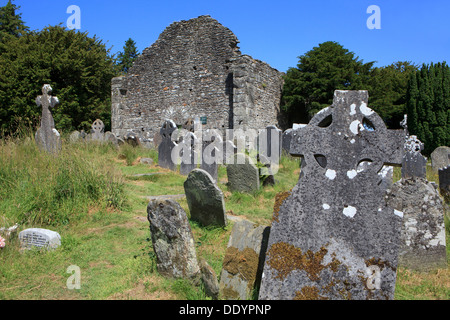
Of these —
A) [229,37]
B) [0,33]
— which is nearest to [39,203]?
[229,37]

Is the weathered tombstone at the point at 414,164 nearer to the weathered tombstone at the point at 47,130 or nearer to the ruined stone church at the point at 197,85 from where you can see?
the ruined stone church at the point at 197,85

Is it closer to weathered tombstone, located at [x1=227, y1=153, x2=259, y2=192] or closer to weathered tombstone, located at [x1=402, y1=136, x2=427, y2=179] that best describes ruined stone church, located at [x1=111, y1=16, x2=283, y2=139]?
weathered tombstone, located at [x1=227, y1=153, x2=259, y2=192]

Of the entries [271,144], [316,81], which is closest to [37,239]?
[271,144]

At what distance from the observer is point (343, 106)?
106 inches

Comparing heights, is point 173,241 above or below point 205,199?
below

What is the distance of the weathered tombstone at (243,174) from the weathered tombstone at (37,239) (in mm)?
4103

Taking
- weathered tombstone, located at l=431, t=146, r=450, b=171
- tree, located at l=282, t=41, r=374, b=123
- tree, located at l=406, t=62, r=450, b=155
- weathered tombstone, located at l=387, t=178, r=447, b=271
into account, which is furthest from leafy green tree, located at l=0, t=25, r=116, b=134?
tree, located at l=406, t=62, r=450, b=155

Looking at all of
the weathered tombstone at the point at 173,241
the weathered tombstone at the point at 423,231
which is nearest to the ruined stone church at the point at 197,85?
the weathered tombstone at the point at 423,231

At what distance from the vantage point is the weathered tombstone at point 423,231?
13.0 feet

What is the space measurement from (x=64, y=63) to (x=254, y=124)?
1456 centimetres

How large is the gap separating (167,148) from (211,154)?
2.12 metres

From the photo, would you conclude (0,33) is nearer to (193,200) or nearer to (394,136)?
(193,200)

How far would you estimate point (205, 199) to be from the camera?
4895mm

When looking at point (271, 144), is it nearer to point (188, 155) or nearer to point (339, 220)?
point (188, 155)
